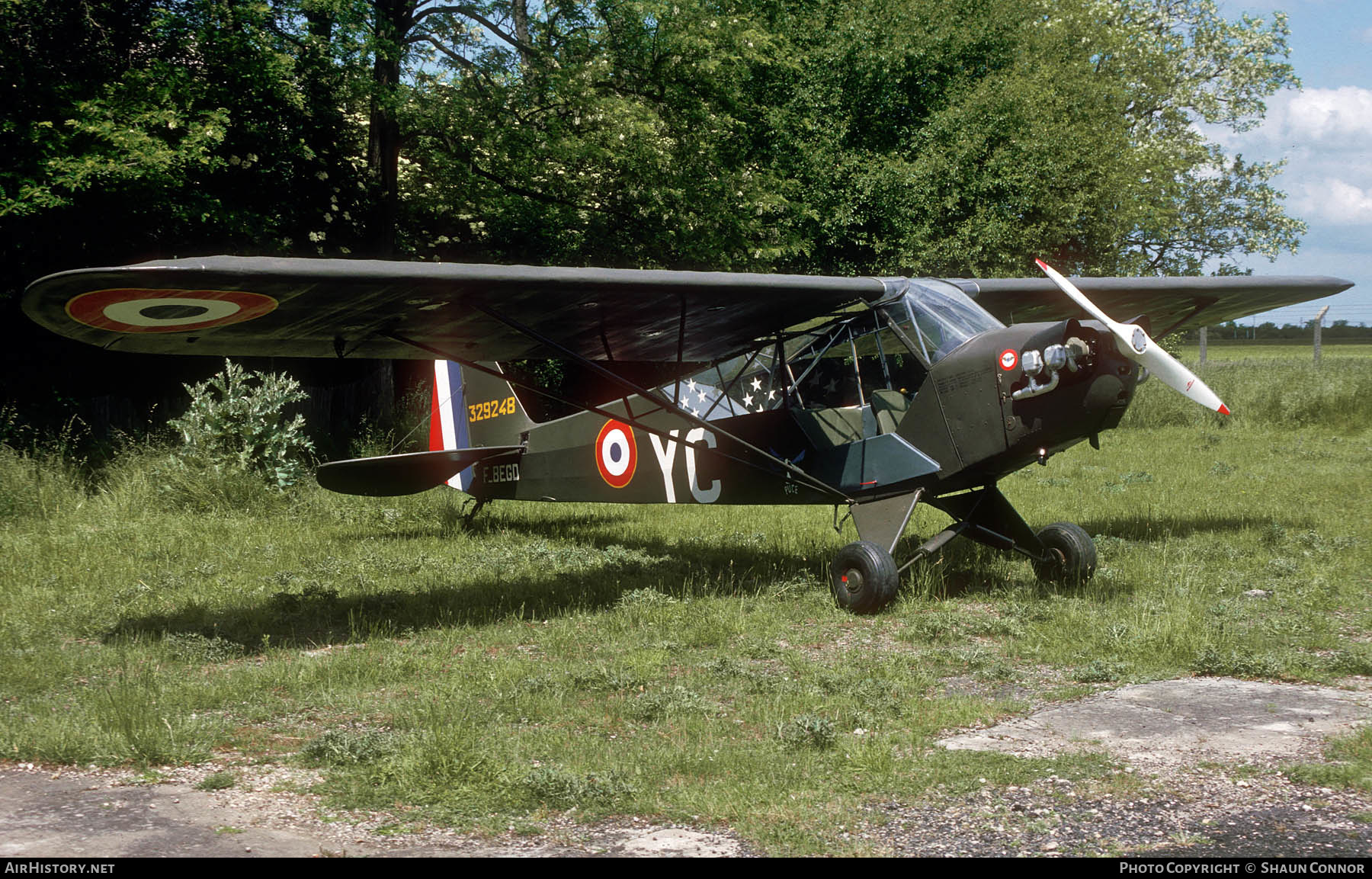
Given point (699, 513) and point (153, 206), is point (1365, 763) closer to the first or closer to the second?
point (699, 513)

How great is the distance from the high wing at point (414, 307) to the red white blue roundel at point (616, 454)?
83 centimetres

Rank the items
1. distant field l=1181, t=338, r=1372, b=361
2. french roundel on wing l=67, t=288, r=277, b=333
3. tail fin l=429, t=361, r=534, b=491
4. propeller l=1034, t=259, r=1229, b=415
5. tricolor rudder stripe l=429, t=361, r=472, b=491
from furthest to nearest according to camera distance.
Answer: distant field l=1181, t=338, r=1372, b=361 < tricolor rudder stripe l=429, t=361, r=472, b=491 < tail fin l=429, t=361, r=534, b=491 < propeller l=1034, t=259, r=1229, b=415 < french roundel on wing l=67, t=288, r=277, b=333

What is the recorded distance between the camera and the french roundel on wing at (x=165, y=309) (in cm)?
566

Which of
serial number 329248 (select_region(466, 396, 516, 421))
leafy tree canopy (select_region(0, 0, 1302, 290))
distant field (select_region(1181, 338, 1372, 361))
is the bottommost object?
serial number 329248 (select_region(466, 396, 516, 421))

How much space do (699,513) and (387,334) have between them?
225 inches

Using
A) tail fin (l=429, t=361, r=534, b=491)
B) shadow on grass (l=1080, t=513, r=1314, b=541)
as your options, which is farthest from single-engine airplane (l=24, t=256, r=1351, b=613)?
shadow on grass (l=1080, t=513, r=1314, b=541)

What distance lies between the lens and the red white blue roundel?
31.7ft

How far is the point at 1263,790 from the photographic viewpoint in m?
3.92

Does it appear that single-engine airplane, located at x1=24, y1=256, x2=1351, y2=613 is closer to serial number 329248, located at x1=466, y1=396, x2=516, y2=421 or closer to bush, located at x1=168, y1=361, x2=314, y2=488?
serial number 329248, located at x1=466, y1=396, x2=516, y2=421

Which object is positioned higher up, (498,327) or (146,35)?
(146,35)

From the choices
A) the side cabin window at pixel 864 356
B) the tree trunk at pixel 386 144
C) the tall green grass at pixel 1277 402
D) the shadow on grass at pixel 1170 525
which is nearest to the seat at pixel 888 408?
the side cabin window at pixel 864 356

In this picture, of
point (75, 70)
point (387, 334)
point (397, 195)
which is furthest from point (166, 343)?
point (397, 195)

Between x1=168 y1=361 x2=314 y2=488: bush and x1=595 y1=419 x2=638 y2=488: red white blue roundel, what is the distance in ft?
15.7

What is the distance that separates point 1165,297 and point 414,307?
24.8 ft
